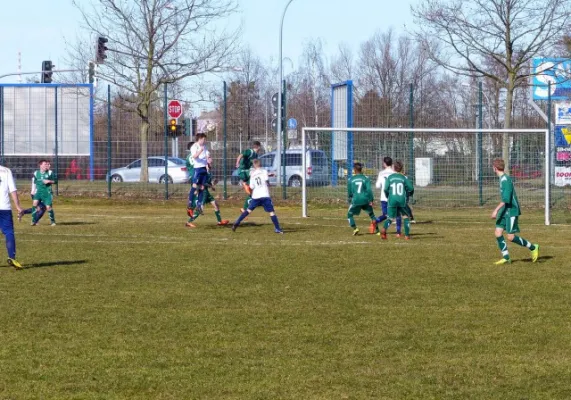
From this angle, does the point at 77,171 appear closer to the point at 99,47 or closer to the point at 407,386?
the point at 99,47

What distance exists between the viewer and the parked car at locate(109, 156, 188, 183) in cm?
3375

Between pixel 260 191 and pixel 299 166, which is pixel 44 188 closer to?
pixel 260 191

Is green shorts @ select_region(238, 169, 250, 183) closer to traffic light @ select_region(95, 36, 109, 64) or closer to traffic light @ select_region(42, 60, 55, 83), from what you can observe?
traffic light @ select_region(95, 36, 109, 64)

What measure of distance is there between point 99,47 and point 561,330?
30.4 m

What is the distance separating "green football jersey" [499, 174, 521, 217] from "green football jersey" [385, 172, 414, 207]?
3.72 meters

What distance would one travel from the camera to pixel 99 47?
3812cm

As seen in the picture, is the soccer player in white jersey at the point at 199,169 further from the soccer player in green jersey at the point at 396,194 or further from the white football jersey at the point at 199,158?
the soccer player in green jersey at the point at 396,194

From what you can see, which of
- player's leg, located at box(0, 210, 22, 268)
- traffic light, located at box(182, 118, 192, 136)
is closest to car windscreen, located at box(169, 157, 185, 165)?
traffic light, located at box(182, 118, 192, 136)

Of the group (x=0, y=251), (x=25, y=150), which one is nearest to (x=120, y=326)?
(x=0, y=251)

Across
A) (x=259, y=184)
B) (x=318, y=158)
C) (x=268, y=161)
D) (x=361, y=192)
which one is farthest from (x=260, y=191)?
(x=268, y=161)

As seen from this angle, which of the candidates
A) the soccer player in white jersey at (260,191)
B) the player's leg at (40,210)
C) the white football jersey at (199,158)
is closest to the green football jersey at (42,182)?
the player's leg at (40,210)

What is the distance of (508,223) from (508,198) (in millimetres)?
409

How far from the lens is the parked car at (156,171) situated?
33750mm

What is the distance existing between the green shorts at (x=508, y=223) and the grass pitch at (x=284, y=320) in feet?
1.95
